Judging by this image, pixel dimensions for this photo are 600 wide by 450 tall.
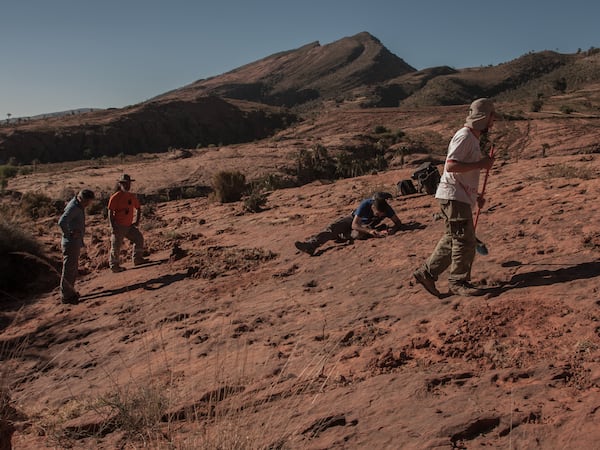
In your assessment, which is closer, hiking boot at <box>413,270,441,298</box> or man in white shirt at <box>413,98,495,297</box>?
man in white shirt at <box>413,98,495,297</box>

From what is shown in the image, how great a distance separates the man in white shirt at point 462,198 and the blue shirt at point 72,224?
4.89m

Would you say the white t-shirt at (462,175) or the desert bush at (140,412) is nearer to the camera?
the desert bush at (140,412)

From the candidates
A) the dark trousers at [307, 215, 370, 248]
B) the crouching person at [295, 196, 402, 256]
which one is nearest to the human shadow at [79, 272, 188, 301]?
the crouching person at [295, 196, 402, 256]

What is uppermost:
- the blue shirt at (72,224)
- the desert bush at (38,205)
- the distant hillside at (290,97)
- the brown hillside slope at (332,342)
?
the distant hillside at (290,97)

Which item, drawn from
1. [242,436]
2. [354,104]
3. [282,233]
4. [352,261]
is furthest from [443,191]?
[354,104]

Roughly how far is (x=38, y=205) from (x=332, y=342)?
1331 cm

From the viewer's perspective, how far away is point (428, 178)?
9.47 m

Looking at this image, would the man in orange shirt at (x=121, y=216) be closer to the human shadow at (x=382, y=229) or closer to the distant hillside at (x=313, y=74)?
the human shadow at (x=382, y=229)

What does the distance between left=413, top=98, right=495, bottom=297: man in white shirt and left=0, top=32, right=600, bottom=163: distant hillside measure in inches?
1235

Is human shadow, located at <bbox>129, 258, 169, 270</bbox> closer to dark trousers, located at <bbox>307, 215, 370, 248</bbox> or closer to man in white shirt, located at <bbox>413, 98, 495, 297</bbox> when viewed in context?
dark trousers, located at <bbox>307, 215, 370, 248</bbox>

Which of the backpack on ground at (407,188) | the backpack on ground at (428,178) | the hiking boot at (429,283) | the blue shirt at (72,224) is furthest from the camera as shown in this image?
the backpack on ground at (407,188)

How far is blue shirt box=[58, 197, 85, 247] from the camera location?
6961mm

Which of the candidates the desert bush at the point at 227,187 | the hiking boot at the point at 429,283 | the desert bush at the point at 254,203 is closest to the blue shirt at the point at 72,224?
A: the desert bush at the point at 254,203

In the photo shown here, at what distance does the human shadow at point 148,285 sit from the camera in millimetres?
7230
